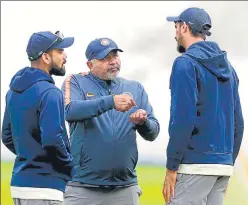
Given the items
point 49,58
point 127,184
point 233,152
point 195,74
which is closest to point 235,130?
point 233,152

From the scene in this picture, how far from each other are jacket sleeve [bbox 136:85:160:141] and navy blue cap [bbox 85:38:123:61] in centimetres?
39

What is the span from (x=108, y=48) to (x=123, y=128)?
57 cm

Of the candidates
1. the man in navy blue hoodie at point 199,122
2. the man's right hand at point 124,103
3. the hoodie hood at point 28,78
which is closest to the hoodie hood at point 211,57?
the man in navy blue hoodie at point 199,122

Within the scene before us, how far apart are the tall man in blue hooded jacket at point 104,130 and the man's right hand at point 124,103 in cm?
1

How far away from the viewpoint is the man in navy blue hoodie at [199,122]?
3.49 meters

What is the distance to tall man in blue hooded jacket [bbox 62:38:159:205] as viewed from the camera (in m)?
4.07

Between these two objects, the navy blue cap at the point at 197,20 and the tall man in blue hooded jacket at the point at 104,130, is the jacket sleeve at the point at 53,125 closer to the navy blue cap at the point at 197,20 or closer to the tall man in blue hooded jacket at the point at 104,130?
the tall man in blue hooded jacket at the point at 104,130

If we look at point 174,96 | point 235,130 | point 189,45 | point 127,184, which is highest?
point 189,45

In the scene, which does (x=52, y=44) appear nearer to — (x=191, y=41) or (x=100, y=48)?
(x=100, y=48)

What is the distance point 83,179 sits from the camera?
4.14m

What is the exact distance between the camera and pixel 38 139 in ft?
11.4

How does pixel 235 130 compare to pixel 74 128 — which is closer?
pixel 235 130

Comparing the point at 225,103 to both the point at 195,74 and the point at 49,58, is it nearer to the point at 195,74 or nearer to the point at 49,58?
the point at 195,74

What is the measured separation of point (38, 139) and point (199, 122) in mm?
917
